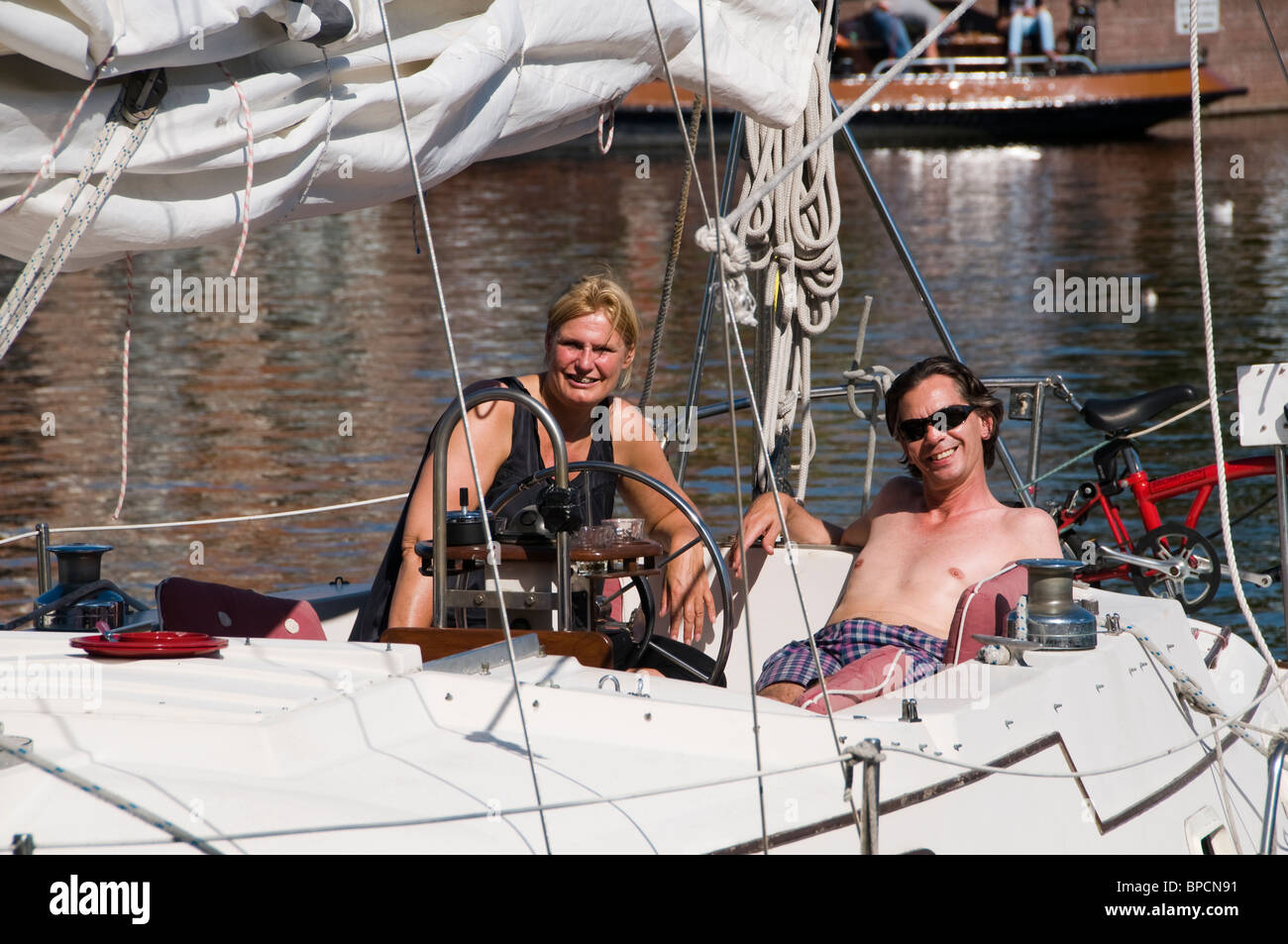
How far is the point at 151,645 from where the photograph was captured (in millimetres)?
2777

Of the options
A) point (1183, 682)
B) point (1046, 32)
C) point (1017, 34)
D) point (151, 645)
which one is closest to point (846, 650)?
point (1183, 682)

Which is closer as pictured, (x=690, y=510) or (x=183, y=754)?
(x=183, y=754)

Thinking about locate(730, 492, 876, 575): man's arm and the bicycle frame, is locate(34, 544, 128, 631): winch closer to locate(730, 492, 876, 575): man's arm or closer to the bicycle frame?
locate(730, 492, 876, 575): man's arm

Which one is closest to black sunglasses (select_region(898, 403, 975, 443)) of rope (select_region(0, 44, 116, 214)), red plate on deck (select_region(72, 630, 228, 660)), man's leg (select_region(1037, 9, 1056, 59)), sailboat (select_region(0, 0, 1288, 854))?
sailboat (select_region(0, 0, 1288, 854))

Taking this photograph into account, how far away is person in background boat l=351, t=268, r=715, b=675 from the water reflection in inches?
45.7

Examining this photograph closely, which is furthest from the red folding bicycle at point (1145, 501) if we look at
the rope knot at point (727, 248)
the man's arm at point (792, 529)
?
the rope knot at point (727, 248)

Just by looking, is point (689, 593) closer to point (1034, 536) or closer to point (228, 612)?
point (1034, 536)

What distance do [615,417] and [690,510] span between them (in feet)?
2.48

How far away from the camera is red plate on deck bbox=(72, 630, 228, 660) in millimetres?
2762
